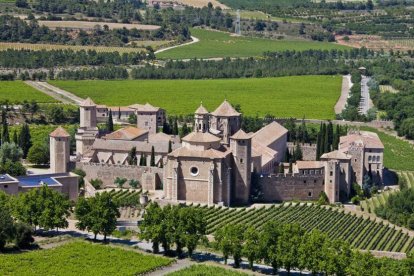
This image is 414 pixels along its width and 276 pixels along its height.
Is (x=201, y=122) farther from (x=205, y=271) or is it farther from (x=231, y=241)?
(x=205, y=271)

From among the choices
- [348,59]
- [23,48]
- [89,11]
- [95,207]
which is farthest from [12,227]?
[89,11]

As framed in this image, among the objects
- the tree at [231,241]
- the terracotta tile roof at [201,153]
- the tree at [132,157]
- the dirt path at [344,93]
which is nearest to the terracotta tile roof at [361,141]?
the terracotta tile roof at [201,153]

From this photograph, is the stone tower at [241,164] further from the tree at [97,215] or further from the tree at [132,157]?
the tree at [97,215]

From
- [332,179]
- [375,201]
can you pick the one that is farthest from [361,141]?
[332,179]

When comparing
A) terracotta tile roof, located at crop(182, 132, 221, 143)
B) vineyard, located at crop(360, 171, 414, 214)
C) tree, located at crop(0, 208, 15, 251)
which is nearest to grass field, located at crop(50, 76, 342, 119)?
vineyard, located at crop(360, 171, 414, 214)

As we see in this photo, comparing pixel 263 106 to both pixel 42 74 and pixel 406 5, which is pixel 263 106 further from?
pixel 406 5
